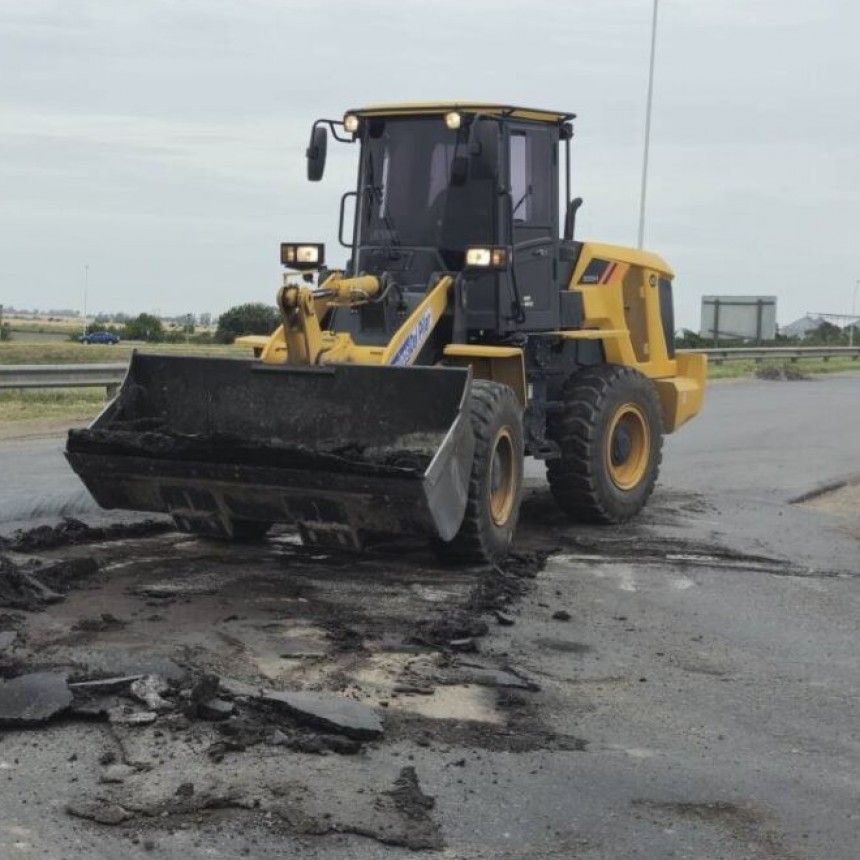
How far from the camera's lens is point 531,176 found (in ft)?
34.7

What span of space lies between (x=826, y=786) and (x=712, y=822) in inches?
25.3

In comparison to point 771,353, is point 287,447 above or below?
below

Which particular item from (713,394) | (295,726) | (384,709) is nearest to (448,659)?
(384,709)

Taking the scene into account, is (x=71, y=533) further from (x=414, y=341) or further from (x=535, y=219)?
(x=535, y=219)

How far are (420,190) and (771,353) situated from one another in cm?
3018

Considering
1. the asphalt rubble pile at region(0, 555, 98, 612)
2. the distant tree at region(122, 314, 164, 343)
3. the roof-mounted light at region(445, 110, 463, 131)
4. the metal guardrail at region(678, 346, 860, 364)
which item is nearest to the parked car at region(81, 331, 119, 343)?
the distant tree at region(122, 314, 164, 343)

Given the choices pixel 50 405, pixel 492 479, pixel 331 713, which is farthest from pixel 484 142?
pixel 50 405

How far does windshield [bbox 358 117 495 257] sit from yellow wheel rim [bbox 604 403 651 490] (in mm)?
2083

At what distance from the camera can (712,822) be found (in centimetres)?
481

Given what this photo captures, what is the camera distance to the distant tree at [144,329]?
159ft

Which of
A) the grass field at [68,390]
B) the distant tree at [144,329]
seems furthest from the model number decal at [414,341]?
the distant tree at [144,329]

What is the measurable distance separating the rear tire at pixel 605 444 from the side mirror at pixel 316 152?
252 cm

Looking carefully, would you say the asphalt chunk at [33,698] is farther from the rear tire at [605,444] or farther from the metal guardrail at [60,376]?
the metal guardrail at [60,376]

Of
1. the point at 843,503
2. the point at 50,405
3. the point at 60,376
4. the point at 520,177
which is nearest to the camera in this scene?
the point at 520,177
